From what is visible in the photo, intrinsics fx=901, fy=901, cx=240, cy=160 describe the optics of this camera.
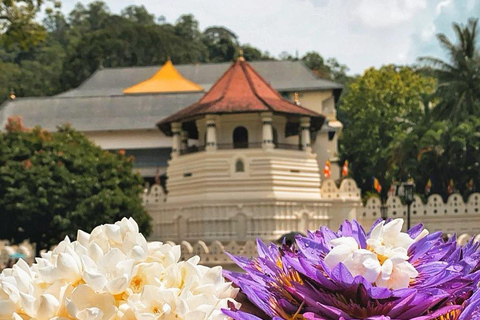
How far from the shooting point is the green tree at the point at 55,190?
3291cm

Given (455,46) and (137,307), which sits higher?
(455,46)

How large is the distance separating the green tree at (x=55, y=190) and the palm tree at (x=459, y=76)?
14399 millimetres

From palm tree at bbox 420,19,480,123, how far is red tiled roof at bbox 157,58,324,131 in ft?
19.7

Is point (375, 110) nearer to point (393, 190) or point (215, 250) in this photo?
point (393, 190)

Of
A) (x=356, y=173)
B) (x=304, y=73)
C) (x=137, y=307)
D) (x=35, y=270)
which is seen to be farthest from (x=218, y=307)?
(x=304, y=73)

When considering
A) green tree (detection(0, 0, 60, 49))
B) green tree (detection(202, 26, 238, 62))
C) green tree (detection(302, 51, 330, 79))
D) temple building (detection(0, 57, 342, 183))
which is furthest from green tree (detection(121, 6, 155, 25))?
green tree (detection(0, 0, 60, 49))

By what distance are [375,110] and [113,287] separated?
54478mm

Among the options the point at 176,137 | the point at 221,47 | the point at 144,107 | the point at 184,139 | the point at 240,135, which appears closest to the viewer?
the point at 240,135

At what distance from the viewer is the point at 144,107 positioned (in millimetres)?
53625

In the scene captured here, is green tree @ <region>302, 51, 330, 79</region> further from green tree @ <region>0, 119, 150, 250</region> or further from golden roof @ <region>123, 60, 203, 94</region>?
green tree @ <region>0, 119, 150, 250</region>

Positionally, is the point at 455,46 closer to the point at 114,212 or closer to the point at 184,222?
the point at 184,222

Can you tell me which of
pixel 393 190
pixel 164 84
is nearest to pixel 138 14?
pixel 164 84

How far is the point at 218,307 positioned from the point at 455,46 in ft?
131

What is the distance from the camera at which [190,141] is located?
42.6 meters
